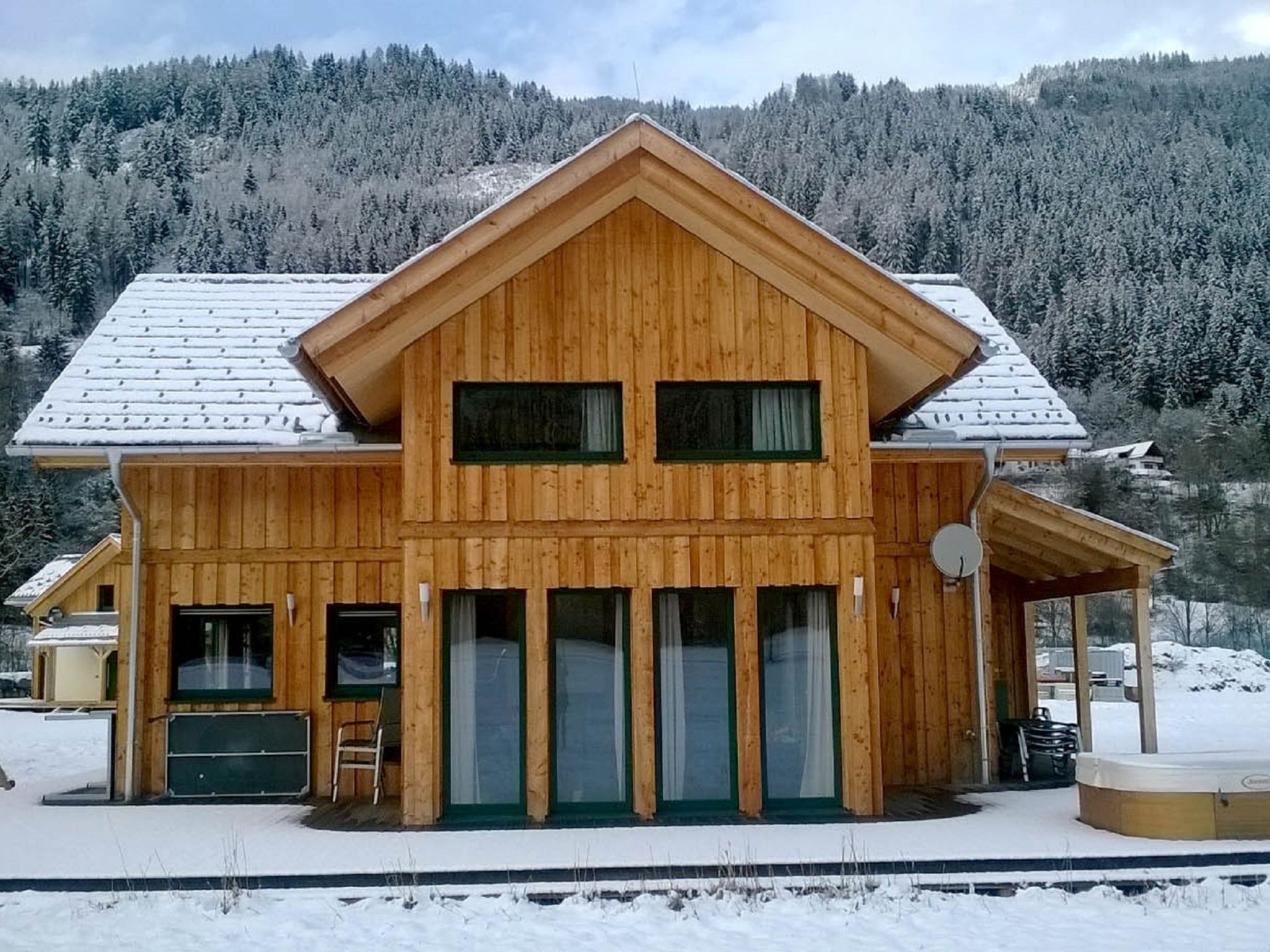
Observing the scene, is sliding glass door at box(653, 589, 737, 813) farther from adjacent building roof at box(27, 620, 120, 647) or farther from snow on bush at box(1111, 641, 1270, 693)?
snow on bush at box(1111, 641, 1270, 693)

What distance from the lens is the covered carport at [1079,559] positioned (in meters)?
11.8

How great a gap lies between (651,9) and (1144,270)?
3569 centimetres

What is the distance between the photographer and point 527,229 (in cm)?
1001

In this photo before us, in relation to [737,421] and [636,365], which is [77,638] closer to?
[636,365]

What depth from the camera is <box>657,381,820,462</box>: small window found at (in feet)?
34.2

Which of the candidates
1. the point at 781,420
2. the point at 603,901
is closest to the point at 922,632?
the point at 781,420

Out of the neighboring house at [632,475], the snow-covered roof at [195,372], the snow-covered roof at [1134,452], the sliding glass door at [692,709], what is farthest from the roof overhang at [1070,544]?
the snow-covered roof at [1134,452]

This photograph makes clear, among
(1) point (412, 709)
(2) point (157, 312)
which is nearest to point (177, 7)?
(2) point (157, 312)

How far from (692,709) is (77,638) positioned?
71.6 feet

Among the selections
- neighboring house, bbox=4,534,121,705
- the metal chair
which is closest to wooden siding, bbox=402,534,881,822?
the metal chair

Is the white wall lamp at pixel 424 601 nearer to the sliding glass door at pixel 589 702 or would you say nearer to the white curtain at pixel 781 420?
the sliding glass door at pixel 589 702

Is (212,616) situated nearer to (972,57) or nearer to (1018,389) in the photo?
(1018,389)

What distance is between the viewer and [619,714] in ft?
33.2

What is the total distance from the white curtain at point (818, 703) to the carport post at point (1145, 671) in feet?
10.7
